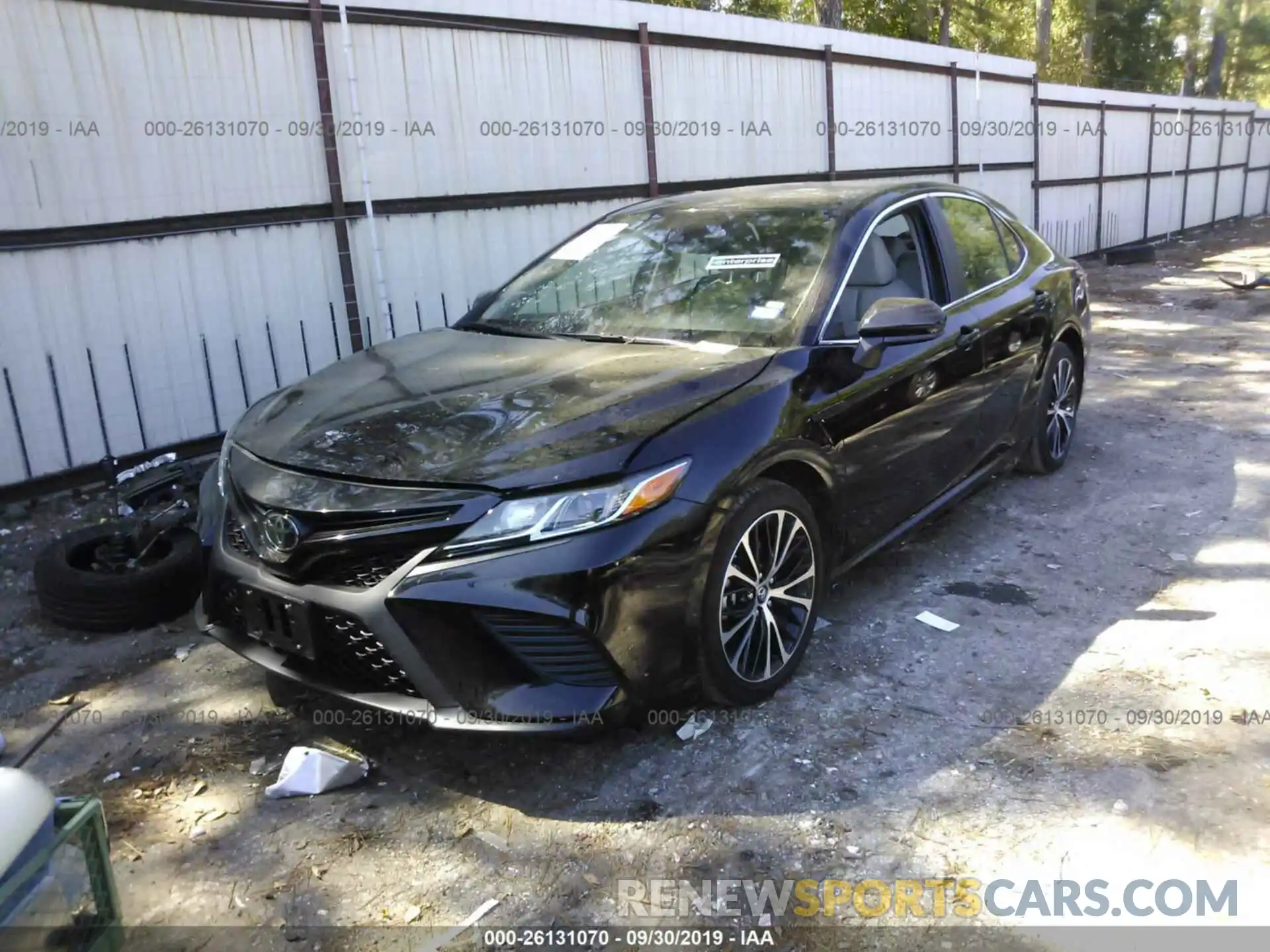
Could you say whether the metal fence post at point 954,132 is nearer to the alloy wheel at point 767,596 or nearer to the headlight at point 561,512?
the alloy wheel at point 767,596

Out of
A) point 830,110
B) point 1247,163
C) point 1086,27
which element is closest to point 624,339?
point 830,110

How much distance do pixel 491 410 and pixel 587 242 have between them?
1744 millimetres

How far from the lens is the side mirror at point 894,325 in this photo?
11.9ft

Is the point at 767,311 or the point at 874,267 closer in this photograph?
the point at 767,311

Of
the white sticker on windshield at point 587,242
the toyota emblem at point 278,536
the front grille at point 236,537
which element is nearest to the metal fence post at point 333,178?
the white sticker on windshield at point 587,242

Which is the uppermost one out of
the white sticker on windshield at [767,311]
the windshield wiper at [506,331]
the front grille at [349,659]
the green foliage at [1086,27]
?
the green foliage at [1086,27]

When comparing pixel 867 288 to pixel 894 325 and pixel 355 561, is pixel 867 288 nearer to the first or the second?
pixel 894 325

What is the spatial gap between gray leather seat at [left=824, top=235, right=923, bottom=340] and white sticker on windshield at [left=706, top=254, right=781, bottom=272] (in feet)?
1.03

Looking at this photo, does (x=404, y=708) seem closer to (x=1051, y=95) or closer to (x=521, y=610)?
(x=521, y=610)

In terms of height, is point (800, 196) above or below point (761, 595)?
above

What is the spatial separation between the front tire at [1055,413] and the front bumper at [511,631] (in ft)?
11.0

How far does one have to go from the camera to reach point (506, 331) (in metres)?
4.18

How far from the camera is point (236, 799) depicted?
120 inches

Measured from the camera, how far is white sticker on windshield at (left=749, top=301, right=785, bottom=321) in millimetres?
3750
